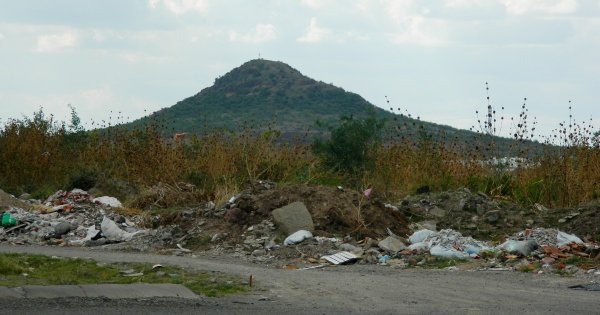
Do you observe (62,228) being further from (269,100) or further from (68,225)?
(269,100)

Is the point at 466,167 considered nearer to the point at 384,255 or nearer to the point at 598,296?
the point at 384,255

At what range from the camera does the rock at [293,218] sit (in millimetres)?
17344

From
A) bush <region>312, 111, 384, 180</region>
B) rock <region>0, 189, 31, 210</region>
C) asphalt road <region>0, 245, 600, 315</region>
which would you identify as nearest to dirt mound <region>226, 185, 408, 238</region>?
asphalt road <region>0, 245, 600, 315</region>

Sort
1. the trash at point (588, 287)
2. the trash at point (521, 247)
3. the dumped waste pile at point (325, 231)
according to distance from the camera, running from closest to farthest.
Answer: the trash at point (588, 287), the trash at point (521, 247), the dumped waste pile at point (325, 231)

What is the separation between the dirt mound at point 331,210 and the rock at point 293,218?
189 millimetres

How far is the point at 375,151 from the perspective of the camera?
26453 mm

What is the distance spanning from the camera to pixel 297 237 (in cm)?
1677

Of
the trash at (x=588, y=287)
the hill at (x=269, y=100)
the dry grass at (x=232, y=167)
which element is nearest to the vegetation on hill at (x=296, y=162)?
the dry grass at (x=232, y=167)

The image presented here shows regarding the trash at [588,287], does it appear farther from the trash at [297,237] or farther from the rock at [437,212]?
the rock at [437,212]

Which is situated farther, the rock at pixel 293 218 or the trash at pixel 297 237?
the rock at pixel 293 218

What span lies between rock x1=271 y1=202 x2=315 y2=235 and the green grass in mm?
3822

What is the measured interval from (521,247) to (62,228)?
897 cm

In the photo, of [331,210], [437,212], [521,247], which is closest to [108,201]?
[331,210]

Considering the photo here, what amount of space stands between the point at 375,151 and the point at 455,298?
15.3 metres
